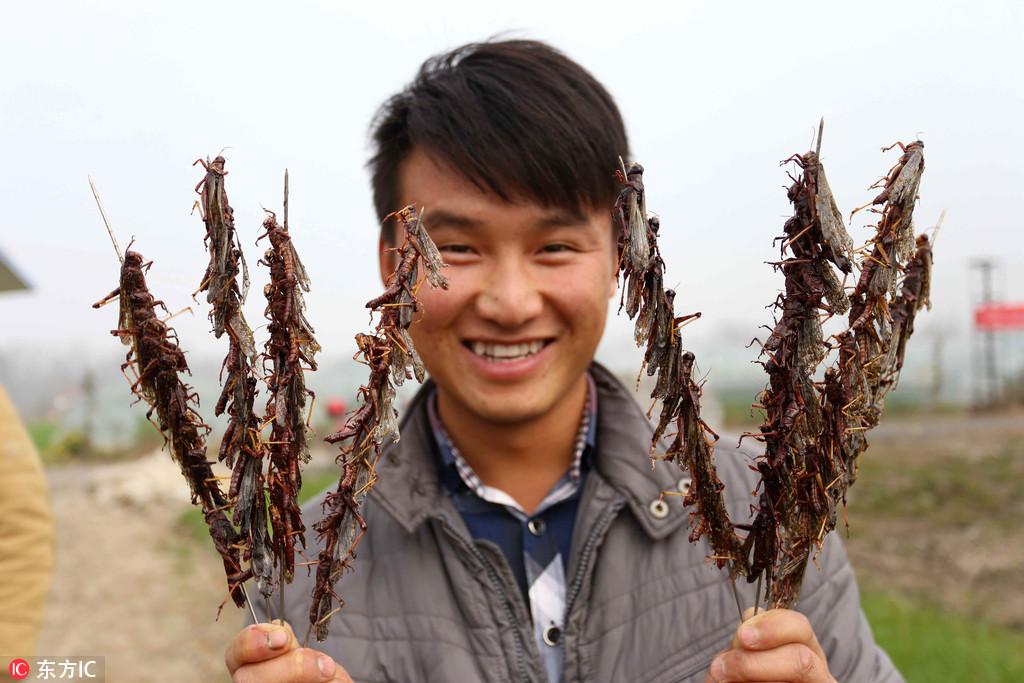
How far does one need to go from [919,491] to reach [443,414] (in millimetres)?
11486

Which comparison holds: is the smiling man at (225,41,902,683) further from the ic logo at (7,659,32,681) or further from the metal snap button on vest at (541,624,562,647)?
the ic logo at (7,659,32,681)

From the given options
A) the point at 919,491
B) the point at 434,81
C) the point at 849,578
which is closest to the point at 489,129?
the point at 434,81

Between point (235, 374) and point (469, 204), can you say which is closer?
point (235, 374)

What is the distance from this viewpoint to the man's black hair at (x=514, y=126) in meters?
2.43

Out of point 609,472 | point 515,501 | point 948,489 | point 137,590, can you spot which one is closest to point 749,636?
point 609,472

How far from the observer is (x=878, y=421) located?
1.82 metres

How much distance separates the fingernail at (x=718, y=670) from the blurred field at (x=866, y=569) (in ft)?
16.0

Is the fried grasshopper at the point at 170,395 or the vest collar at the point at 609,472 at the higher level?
the fried grasshopper at the point at 170,395

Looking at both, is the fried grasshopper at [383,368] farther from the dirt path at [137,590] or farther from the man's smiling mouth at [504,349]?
the dirt path at [137,590]

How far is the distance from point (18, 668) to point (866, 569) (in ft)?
27.1

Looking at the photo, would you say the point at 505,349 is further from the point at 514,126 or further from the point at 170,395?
the point at 170,395

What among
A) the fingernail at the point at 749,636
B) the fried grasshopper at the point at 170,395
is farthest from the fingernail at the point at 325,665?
the fingernail at the point at 749,636

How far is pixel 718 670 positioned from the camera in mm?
1837

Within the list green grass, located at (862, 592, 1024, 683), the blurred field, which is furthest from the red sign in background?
green grass, located at (862, 592, 1024, 683)
